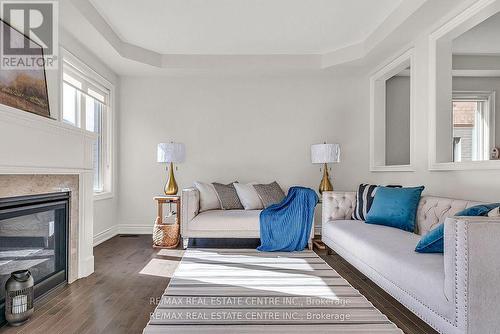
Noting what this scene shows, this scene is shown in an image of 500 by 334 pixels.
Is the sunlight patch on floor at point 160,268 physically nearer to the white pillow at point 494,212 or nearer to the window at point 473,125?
the white pillow at point 494,212

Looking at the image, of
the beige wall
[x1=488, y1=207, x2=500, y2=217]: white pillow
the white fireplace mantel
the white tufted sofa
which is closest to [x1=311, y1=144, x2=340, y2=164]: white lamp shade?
the beige wall

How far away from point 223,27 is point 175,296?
9.72 feet

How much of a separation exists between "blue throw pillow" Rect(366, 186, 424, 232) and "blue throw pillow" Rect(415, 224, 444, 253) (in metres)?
0.91

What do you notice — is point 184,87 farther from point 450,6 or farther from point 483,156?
point 483,156

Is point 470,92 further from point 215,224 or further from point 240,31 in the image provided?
point 215,224

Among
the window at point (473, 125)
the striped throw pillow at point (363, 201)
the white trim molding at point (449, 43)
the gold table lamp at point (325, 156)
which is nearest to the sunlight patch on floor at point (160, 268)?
the striped throw pillow at point (363, 201)

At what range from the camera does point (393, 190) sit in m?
3.29

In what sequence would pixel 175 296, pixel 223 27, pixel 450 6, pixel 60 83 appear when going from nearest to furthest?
pixel 175 296
pixel 450 6
pixel 60 83
pixel 223 27

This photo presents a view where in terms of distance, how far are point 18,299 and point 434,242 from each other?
262 cm

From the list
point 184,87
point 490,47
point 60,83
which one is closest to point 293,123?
point 184,87

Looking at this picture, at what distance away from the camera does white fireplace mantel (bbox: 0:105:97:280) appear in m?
2.14

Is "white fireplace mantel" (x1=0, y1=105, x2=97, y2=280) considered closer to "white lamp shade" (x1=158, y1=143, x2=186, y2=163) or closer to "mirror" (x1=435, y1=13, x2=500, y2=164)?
"white lamp shade" (x1=158, y1=143, x2=186, y2=163)

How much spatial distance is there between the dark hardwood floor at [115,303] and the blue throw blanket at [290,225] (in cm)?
51

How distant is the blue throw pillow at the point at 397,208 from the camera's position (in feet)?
9.98
